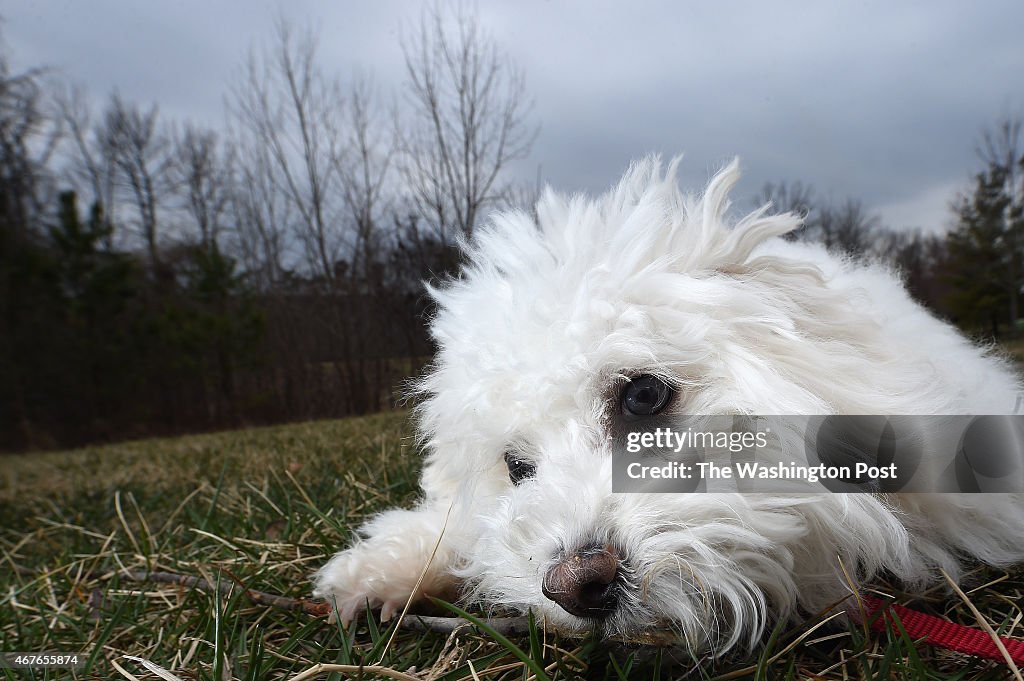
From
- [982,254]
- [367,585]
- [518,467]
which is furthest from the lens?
[982,254]

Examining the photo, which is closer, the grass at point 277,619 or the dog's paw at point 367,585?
the grass at point 277,619

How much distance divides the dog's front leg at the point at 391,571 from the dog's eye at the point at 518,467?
0.29m

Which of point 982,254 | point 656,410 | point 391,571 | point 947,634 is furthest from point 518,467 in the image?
point 982,254

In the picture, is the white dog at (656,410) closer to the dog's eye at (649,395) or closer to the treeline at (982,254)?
the dog's eye at (649,395)

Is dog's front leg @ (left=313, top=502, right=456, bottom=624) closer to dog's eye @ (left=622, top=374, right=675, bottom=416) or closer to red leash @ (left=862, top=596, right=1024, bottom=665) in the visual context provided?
dog's eye @ (left=622, top=374, right=675, bottom=416)

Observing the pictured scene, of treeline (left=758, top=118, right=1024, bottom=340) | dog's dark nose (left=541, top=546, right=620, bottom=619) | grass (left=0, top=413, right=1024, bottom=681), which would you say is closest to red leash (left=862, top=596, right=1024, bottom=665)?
grass (left=0, top=413, right=1024, bottom=681)

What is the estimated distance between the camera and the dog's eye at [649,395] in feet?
3.78

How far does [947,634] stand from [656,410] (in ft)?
2.06

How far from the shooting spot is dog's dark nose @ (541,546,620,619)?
961mm

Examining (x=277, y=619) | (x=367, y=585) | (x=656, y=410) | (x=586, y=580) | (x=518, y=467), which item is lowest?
(x=277, y=619)

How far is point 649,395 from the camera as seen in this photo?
116cm

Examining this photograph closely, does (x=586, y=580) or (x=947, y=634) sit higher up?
(x=586, y=580)

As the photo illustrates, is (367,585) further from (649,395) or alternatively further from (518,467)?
(649,395)

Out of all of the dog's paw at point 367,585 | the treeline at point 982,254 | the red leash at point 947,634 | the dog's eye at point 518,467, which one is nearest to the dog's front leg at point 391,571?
the dog's paw at point 367,585
